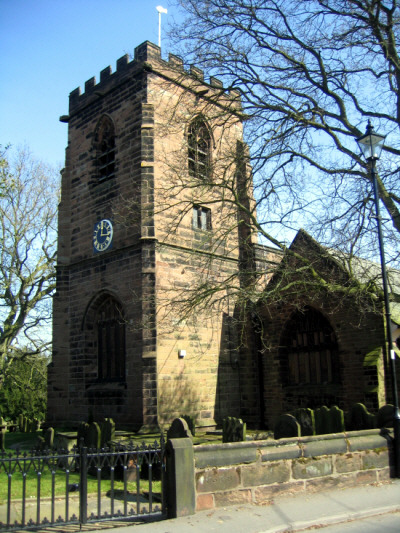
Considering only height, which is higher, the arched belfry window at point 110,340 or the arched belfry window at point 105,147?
the arched belfry window at point 105,147

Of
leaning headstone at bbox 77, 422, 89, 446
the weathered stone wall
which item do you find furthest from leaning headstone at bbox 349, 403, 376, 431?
leaning headstone at bbox 77, 422, 89, 446

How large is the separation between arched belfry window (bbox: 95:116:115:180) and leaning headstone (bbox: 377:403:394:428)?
40.4 feet

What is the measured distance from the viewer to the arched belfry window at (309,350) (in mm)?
14922

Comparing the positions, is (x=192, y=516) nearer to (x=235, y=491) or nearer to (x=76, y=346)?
(x=235, y=491)

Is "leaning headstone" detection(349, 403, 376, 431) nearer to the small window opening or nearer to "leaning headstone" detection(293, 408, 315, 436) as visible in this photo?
"leaning headstone" detection(293, 408, 315, 436)

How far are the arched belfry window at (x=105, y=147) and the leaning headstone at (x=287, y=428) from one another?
1192 centimetres

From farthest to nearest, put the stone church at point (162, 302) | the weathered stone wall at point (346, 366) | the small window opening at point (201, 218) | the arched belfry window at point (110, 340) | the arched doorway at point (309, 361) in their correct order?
the small window opening at point (201, 218)
the arched belfry window at point (110, 340)
the arched doorway at point (309, 361)
the stone church at point (162, 302)
the weathered stone wall at point (346, 366)

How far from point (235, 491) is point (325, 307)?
8.91 metres

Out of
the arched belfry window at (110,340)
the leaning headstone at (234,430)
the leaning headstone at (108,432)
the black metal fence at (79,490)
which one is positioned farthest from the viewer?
the arched belfry window at (110,340)

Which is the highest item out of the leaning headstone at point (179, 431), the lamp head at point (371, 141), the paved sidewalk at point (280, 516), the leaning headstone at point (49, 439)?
the lamp head at point (371, 141)

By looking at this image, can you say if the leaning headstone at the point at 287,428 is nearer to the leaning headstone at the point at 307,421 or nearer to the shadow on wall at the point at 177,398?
the leaning headstone at the point at 307,421

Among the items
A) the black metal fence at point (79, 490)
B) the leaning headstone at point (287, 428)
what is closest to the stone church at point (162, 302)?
the black metal fence at point (79, 490)

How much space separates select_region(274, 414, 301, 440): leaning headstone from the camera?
27.5 feet

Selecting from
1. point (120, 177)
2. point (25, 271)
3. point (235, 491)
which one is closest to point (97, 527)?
point (235, 491)
